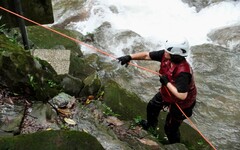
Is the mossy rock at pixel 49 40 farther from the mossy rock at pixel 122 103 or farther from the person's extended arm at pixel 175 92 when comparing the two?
the person's extended arm at pixel 175 92

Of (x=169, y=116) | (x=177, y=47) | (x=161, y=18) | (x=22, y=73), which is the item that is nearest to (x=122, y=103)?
(x=169, y=116)

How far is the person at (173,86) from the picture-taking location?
4547 millimetres

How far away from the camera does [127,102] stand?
5.79 metres

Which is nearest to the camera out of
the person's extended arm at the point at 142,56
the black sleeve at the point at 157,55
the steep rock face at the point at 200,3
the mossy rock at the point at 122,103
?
the black sleeve at the point at 157,55

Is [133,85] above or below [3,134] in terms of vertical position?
below

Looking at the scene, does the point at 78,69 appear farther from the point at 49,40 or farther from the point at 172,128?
the point at 172,128

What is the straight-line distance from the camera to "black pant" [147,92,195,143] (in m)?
5.05

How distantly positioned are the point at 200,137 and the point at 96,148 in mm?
3004

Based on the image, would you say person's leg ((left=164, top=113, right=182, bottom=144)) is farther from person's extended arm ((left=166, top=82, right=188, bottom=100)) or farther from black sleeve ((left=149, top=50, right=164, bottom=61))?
black sleeve ((left=149, top=50, right=164, bottom=61))

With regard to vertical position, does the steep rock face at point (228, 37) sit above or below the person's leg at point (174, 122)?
above

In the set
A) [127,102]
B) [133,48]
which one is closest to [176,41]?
[127,102]

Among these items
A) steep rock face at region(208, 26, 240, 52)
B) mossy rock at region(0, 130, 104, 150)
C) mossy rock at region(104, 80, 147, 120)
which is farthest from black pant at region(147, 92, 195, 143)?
steep rock face at region(208, 26, 240, 52)

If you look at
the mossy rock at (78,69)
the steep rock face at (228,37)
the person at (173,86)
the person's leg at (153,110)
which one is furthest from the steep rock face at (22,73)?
the steep rock face at (228,37)

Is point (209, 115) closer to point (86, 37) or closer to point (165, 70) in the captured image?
point (165, 70)
